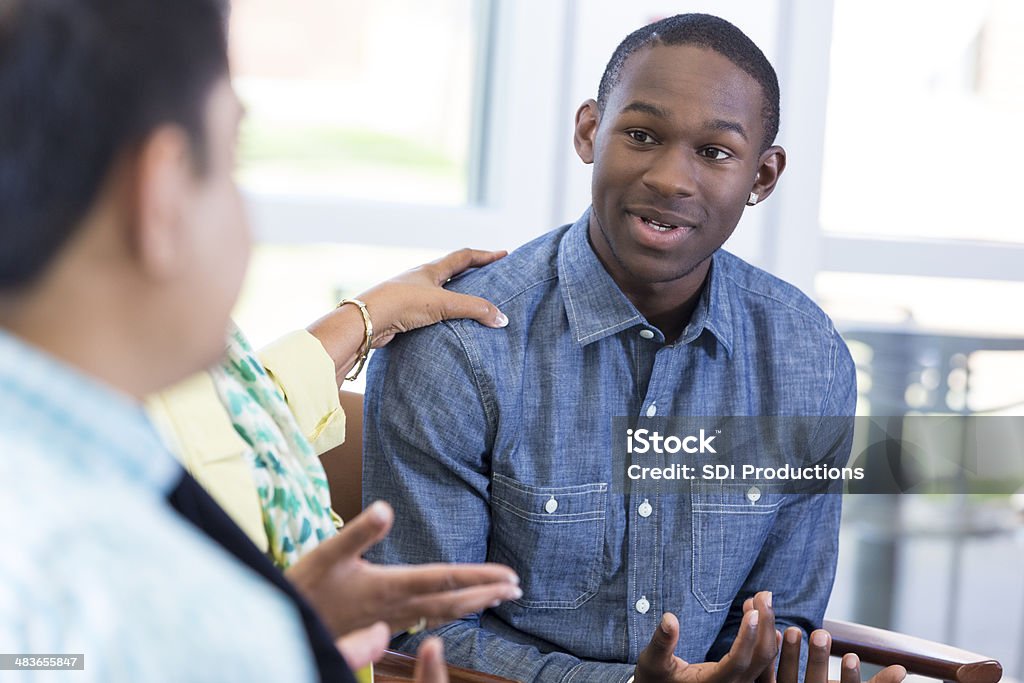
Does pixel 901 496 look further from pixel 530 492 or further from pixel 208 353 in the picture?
pixel 208 353

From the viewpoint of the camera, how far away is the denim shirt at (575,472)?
4.63ft

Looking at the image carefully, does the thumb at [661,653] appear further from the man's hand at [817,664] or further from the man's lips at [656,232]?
the man's lips at [656,232]

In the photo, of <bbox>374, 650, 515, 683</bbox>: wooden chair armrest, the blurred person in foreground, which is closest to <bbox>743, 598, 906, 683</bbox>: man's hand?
<bbox>374, 650, 515, 683</bbox>: wooden chair armrest

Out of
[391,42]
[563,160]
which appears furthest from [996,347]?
[391,42]

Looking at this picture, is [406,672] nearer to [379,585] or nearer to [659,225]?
[379,585]

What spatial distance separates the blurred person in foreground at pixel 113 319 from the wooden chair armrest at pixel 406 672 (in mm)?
703

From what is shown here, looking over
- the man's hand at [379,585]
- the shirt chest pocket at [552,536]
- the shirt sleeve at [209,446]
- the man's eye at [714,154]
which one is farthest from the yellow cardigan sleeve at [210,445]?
the man's eye at [714,154]

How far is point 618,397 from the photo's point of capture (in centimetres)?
149

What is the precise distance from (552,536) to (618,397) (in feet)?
0.69

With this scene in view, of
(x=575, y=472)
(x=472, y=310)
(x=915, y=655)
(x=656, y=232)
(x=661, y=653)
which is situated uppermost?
(x=656, y=232)

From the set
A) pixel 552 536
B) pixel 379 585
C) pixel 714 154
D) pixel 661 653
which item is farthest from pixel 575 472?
pixel 379 585

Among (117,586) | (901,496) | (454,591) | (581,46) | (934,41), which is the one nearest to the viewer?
(117,586)

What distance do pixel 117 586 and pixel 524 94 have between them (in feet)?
6.69

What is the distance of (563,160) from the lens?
2.41 meters
